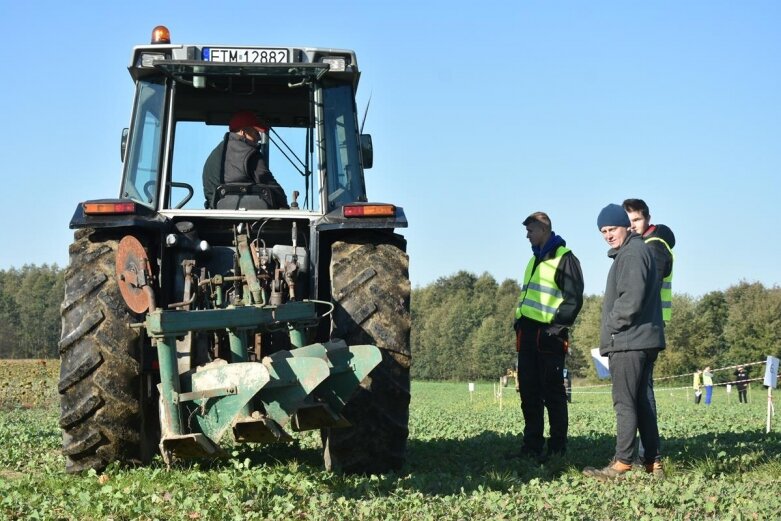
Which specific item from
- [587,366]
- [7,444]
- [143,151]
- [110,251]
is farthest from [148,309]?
[587,366]

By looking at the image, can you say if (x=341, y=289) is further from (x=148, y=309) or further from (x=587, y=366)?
(x=587, y=366)

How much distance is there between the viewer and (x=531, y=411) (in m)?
8.96

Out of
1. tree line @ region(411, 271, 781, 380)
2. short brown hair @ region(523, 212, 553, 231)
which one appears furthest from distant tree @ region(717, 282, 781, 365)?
short brown hair @ region(523, 212, 553, 231)

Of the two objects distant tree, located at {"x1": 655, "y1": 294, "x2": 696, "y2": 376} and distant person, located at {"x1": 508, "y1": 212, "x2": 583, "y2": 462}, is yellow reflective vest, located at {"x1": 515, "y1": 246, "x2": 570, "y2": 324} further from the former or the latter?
distant tree, located at {"x1": 655, "y1": 294, "x2": 696, "y2": 376}

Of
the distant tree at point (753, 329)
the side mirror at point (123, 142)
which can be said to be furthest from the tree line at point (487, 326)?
the side mirror at point (123, 142)

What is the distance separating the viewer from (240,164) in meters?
7.73

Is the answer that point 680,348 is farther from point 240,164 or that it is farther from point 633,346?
point 240,164

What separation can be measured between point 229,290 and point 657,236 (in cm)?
352

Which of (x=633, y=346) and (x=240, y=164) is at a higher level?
(x=240, y=164)

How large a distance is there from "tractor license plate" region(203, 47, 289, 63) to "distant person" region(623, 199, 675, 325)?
9.90 ft

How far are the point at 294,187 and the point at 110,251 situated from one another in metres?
1.92

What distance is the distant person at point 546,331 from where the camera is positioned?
8836mm

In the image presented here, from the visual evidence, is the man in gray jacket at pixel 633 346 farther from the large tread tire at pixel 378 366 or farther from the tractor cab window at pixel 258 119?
the tractor cab window at pixel 258 119

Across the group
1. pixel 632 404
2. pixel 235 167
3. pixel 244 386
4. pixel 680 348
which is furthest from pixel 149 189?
pixel 680 348
